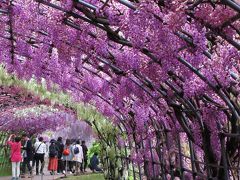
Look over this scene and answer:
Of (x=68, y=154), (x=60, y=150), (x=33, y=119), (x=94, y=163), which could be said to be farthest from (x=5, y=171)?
(x=33, y=119)

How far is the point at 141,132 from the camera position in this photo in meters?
9.00

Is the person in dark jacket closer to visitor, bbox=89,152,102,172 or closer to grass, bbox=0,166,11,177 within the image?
visitor, bbox=89,152,102,172

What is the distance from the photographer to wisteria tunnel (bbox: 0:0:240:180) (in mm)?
3730

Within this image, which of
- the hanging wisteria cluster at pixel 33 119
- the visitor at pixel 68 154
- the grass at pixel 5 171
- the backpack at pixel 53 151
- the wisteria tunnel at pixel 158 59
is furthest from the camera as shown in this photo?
the hanging wisteria cluster at pixel 33 119

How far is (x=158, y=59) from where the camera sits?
436cm

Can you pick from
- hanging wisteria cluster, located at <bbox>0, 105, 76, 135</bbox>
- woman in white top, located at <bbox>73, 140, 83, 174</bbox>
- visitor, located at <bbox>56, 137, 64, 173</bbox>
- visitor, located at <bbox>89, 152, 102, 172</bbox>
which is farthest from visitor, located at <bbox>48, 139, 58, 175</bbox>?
hanging wisteria cluster, located at <bbox>0, 105, 76, 135</bbox>

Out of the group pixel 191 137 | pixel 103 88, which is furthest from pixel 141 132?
pixel 191 137

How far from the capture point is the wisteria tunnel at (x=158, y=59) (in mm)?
3730

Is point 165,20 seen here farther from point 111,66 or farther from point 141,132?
point 141,132

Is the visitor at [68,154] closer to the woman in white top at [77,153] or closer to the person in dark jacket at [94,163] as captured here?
the woman in white top at [77,153]

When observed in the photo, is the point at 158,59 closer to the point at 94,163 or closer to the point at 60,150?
the point at 60,150

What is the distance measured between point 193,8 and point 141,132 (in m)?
5.64

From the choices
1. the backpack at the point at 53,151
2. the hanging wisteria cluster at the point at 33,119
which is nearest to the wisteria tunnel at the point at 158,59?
the backpack at the point at 53,151

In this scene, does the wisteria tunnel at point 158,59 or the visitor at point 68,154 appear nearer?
the wisteria tunnel at point 158,59
